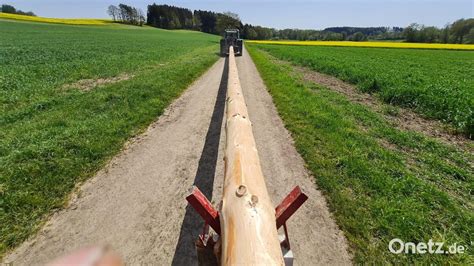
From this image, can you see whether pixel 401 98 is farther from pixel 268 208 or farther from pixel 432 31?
pixel 432 31

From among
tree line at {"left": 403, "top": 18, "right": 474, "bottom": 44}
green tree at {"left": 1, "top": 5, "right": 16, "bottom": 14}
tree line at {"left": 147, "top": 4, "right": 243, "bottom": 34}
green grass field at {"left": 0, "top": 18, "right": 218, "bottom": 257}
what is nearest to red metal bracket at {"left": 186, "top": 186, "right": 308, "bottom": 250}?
green grass field at {"left": 0, "top": 18, "right": 218, "bottom": 257}

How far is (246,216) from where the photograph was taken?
6.49 feet

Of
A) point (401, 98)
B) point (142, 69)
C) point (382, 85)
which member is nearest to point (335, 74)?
point (382, 85)

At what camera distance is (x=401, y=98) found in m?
9.23

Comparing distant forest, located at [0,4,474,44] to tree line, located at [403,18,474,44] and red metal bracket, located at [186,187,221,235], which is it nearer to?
tree line, located at [403,18,474,44]

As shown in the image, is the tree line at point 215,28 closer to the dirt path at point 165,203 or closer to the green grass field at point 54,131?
the green grass field at point 54,131

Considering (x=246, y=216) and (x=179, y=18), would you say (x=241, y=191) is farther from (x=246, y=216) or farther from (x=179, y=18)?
(x=179, y=18)

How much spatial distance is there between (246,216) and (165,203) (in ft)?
6.87

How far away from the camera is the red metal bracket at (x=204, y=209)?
2.16 metres

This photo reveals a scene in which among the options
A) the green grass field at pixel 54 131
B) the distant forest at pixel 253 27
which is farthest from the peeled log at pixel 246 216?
the distant forest at pixel 253 27

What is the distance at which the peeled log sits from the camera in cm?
167

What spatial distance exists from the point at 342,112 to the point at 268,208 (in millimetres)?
6374

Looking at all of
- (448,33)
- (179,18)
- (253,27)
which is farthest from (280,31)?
(448,33)

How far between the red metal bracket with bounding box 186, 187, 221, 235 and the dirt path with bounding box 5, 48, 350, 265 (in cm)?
89
